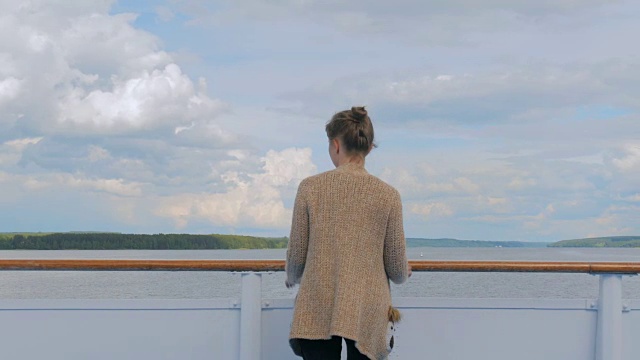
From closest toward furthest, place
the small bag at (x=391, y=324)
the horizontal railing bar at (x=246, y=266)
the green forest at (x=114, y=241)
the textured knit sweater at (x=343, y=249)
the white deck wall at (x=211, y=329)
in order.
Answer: the textured knit sweater at (x=343, y=249)
the small bag at (x=391, y=324)
the horizontal railing bar at (x=246, y=266)
the white deck wall at (x=211, y=329)
the green forest at (x=114, y=241)

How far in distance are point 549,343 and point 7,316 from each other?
2130 mm

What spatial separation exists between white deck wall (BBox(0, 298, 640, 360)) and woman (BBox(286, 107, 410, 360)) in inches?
31.2

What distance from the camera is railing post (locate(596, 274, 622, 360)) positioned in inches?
119

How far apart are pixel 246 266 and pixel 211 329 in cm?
31

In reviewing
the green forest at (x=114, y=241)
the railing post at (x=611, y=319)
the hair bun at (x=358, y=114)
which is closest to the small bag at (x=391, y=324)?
the hair bun at (x=358, y=114)

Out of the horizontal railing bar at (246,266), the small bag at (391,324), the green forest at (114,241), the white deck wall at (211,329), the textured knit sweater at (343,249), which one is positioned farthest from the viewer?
the green forest at (114,241)

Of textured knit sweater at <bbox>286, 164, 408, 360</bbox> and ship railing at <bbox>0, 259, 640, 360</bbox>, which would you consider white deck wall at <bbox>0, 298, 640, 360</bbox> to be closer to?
ship railing at <bbox>0, 259, 640, 360</bbox>

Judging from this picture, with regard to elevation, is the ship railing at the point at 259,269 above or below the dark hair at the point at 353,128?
below

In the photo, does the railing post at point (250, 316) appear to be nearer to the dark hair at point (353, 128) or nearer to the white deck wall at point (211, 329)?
the white deck wall at point (211, 329)

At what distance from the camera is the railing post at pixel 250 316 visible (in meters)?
2.93

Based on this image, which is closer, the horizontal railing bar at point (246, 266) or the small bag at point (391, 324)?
the small bag at point (391, 324)

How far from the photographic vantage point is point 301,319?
7.18ft

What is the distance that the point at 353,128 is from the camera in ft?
7.07

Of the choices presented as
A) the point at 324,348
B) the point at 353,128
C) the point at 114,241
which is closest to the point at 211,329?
the point at 324,348
